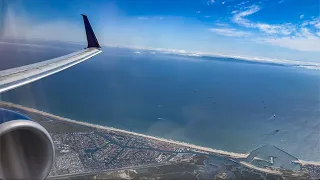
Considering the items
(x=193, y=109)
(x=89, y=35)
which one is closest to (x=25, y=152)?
(x=89, y=35)

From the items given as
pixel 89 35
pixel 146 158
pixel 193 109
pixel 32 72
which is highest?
pixel 89 35

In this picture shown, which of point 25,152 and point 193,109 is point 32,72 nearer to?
point 25,152

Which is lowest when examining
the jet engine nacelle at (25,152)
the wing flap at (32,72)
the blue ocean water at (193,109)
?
the blue ocean water at (193,109)

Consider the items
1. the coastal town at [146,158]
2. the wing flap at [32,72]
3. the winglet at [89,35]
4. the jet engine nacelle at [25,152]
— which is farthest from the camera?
the coastal town at [146,158]

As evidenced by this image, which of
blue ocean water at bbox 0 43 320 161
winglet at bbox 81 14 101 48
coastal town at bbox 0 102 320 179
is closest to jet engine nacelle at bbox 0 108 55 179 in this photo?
winglet at bbox 81 14 101 48

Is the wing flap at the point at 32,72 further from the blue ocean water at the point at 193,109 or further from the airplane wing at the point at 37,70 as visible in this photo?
the blue ocean water at the point at 193,109

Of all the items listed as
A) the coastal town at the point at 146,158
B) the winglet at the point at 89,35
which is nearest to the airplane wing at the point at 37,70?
the winglet at the point at 89,35

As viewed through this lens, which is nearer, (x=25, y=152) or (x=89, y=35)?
(x=25, y=152)
